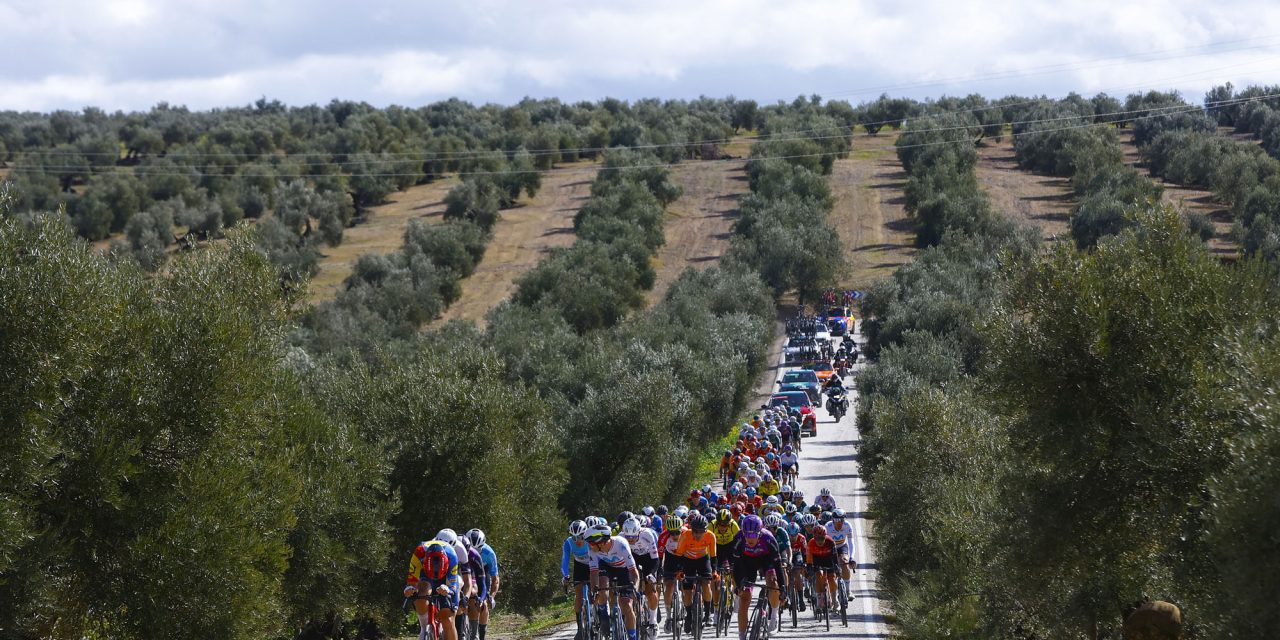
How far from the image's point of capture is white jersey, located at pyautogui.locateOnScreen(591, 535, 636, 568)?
58.9 feet

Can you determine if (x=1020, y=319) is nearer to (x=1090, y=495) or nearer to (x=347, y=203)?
(x=1090, y=495)

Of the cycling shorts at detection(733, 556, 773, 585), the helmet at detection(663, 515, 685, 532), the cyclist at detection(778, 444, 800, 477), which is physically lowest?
the cyclist at detection(778, 444, 800, 477)

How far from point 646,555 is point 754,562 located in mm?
1616

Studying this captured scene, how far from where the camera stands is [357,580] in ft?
84.2

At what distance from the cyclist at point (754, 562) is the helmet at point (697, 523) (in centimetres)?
67

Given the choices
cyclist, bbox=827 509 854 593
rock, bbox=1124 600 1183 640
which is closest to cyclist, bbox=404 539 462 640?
rock, bbox=1124 600 1183 640

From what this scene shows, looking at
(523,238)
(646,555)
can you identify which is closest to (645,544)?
(646,555)

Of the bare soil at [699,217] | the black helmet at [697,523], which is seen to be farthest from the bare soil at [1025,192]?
the black helmet at [697,523]

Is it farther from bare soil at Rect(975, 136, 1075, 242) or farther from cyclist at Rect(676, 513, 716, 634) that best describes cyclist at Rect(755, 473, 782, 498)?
bare soil at Rect(975, 136, 1075, 242)

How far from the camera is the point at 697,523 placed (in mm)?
18984

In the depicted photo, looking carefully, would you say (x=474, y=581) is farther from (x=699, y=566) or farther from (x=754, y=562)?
(x=754, y=562)

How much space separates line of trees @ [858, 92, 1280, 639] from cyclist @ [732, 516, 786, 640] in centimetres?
326

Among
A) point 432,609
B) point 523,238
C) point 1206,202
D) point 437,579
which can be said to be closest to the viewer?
point 432,609

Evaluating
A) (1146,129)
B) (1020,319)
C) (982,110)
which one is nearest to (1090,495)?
(1020,319)
